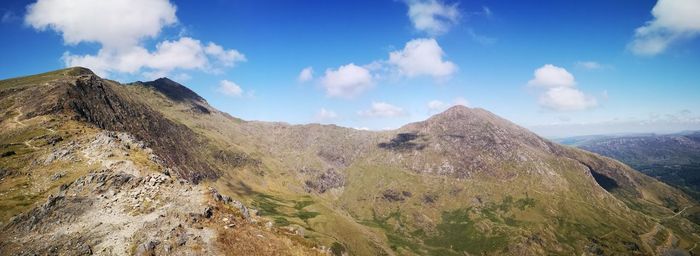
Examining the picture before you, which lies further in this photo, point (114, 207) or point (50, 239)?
point (114, 207)

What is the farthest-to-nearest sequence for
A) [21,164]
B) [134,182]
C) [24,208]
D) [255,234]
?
[21,164]
[24,208]
[134,182]
[255,234]

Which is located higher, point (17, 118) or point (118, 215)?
point (17, 118)

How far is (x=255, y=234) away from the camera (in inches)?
2714

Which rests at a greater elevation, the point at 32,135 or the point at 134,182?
the point at 32,135

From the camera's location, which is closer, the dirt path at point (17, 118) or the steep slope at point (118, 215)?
the steep slope at point (118, 215)

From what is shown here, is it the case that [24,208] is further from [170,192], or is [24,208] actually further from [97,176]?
[170,192]

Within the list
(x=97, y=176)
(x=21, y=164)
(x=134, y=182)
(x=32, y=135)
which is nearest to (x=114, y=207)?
(x=134, y=182)

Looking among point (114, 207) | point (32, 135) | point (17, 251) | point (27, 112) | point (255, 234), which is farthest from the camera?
point (27, 112)

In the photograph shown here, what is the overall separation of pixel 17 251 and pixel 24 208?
114ft

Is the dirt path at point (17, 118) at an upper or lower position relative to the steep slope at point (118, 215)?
upper

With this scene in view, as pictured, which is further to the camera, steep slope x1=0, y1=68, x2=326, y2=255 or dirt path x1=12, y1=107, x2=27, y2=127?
dirt path x1=12, y1=107, x2=27, y2=127

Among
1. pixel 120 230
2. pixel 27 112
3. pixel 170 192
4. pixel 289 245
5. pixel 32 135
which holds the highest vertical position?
pixel 27 112

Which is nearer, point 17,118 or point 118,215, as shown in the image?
point 118,215

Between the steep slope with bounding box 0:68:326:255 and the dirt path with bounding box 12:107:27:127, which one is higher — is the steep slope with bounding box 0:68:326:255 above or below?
below
